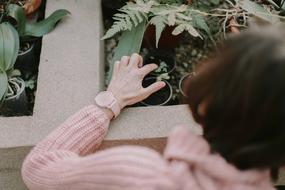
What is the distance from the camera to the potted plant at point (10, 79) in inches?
54.4

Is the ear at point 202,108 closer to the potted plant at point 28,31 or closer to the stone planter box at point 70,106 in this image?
the stone planter box at point 70,106

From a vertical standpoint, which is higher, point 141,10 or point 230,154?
point 230,154

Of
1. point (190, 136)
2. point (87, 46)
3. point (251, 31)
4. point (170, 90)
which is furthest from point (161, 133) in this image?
point (251, 31)

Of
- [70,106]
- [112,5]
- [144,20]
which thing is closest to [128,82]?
[70,106]

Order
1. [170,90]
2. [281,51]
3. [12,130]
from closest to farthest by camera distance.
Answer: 1. [281,51]
2. [12,130]
3. [170,90]

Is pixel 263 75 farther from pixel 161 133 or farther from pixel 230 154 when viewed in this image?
pixel 161 133

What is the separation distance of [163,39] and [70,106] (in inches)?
17.7

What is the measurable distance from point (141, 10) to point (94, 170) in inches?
25.8

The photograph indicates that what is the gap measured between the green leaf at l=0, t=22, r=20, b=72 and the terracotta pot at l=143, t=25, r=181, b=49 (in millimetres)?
412

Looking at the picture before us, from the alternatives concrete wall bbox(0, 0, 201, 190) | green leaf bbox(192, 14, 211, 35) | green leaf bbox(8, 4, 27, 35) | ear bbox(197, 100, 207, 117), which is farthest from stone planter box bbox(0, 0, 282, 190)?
ear bbox(197, 100, 207, 117)

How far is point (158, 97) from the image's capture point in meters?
1.48

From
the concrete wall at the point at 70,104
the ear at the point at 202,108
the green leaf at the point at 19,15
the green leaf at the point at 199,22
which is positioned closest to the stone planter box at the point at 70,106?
the concrete wall at the point at 70,104

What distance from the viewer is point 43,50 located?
1.44m

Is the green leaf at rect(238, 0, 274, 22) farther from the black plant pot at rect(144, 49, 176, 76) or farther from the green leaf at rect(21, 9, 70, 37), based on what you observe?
the green leaf at rect(21, 9, 70, 37)
